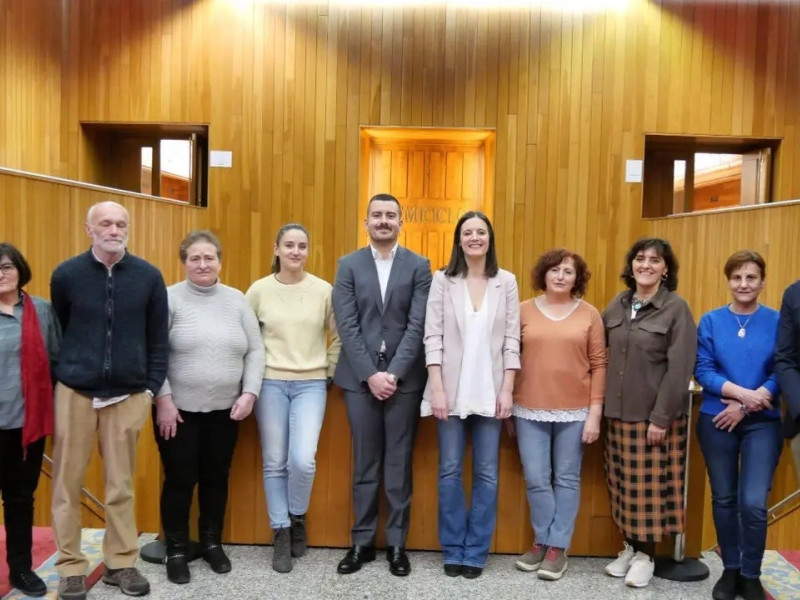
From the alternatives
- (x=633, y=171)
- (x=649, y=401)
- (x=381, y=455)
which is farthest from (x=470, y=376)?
(x=633, y=171)

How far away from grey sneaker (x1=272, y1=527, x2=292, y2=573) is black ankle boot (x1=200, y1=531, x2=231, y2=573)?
0.18m

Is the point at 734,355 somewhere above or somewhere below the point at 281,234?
below

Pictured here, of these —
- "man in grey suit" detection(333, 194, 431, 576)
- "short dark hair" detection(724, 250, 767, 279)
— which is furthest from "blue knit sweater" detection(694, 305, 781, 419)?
"man in grey suit" detection(333, 194, 431, 576)

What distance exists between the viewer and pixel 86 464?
2289mm

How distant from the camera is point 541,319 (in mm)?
2576

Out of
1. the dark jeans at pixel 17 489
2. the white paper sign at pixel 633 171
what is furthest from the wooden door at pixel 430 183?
the dark jeans at pixel 17 489

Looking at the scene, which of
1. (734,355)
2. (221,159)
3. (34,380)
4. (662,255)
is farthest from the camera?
(221,159)

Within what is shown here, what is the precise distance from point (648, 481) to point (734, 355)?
0.57m

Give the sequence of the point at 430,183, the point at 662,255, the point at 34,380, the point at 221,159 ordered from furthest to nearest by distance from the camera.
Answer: the point at 430,183
the point at 221,159
the point at 662,255
the point at 34,380

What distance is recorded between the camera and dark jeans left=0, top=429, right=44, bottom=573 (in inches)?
86.1

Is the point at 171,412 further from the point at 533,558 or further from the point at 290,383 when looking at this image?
the point at 533,558

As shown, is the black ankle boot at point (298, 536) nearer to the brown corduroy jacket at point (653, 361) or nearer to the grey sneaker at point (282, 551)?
the grey sneaker at point (282, 551)

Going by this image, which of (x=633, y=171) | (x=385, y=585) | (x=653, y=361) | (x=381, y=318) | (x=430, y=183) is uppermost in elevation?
(x=633, y=171)

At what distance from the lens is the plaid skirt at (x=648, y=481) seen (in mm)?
2467
